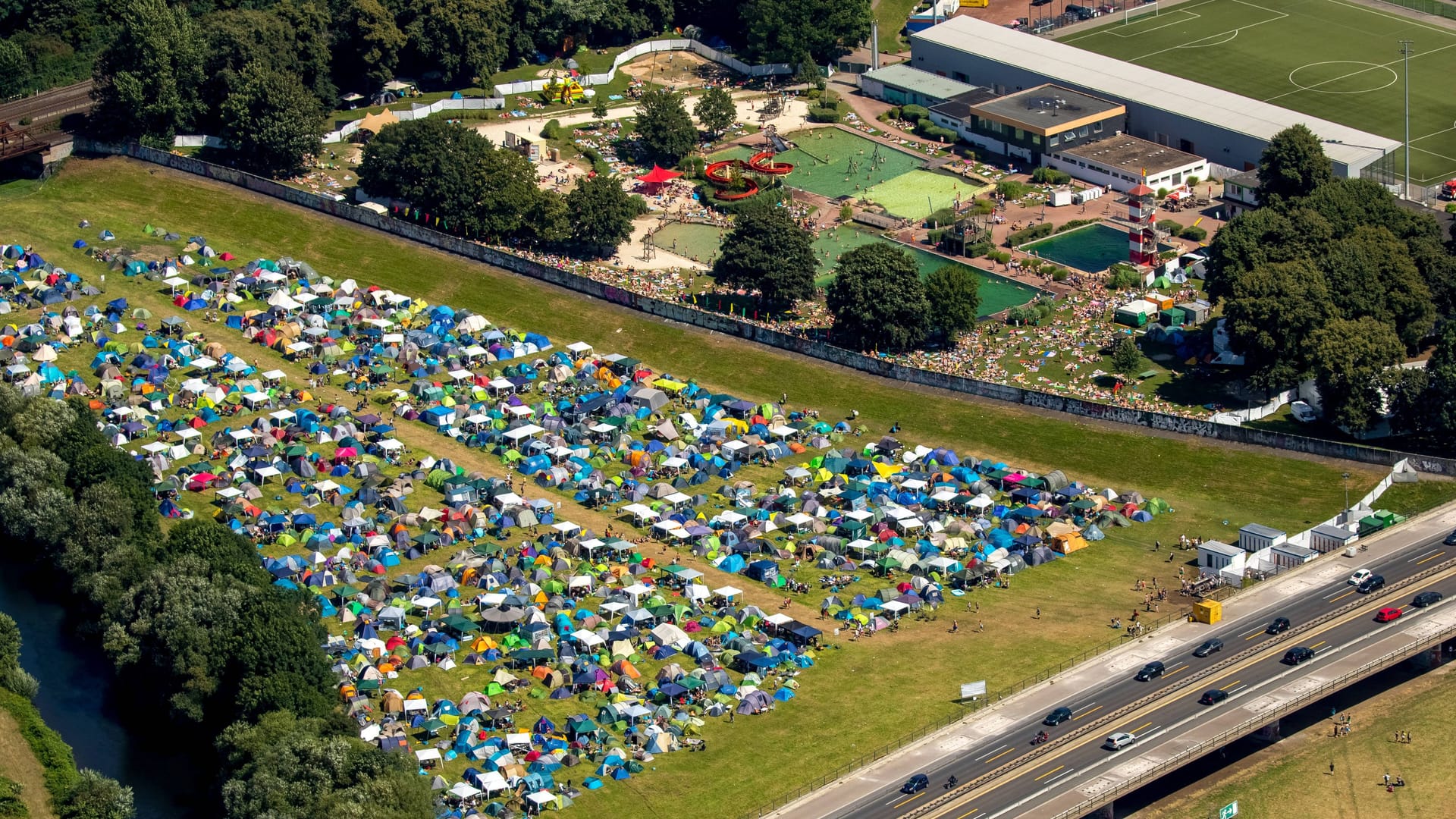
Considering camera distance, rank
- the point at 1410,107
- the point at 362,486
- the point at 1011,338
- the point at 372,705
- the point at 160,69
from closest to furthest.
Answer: the point at 372,705 < the point at 362,486 < the point at 1011,338 < the point at 160,69 < the point at 1410,107

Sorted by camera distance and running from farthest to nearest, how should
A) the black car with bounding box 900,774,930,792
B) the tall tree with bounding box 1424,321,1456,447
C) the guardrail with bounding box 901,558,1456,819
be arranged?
1. the tall tree with bounding box 1424,321,1456,447
2. the black car with bounding box 900,774,930,792
3. the guardrail with bounding box 901,558,1456,819

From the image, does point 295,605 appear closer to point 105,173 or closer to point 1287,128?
point 105,173

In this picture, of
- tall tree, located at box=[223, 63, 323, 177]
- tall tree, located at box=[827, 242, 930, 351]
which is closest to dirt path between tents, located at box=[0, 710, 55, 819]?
tall tree, located at box=[827, 242, 930, 351]

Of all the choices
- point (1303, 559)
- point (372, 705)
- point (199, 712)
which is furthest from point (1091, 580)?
point (199, 712)

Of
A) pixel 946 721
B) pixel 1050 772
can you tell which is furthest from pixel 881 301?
pixel 1050 772

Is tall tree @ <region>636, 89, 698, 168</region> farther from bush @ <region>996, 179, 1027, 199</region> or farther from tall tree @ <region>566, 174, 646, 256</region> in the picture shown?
bush @ <region>996, 179, 1027, 199</region>

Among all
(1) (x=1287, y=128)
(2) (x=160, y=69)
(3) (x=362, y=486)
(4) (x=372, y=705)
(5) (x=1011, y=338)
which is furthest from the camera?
(2) (x=160, y=69)

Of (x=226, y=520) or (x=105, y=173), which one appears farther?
(x=105, y=173)

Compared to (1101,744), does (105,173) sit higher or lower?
higher
